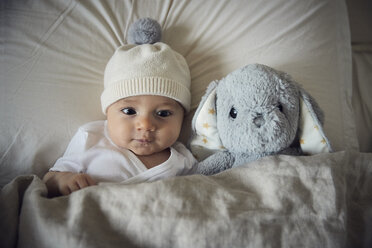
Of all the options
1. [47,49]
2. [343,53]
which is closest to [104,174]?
[47,49]

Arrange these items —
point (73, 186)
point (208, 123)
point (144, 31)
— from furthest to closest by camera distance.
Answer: point (144, 31) < point (208, 123) < point (73, 186)

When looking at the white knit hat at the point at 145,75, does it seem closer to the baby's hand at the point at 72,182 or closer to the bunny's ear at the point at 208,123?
the bunny's ear at the point at 208,123

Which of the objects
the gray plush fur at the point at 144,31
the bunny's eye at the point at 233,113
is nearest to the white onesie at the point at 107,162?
the bunny's eye at the point at 233,113

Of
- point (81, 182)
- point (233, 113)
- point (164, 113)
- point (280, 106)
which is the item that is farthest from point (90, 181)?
point (280, 106)

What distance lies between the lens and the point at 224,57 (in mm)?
979

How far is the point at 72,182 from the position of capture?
0.69 m

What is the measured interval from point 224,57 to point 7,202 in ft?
2.68

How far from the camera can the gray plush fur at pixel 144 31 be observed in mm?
903

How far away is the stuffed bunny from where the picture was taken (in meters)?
0.69

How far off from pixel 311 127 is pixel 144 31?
0.64 m

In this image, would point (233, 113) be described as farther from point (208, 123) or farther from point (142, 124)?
point (142, 124)

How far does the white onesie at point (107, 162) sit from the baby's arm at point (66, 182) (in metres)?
0.06

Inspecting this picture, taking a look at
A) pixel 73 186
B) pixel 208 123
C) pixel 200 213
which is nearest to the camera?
pixel 200 213

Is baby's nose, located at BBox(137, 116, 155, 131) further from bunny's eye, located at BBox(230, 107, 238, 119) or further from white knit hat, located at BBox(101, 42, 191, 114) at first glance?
bunny's eye, located at BBox(230, 107, 238, 119)
